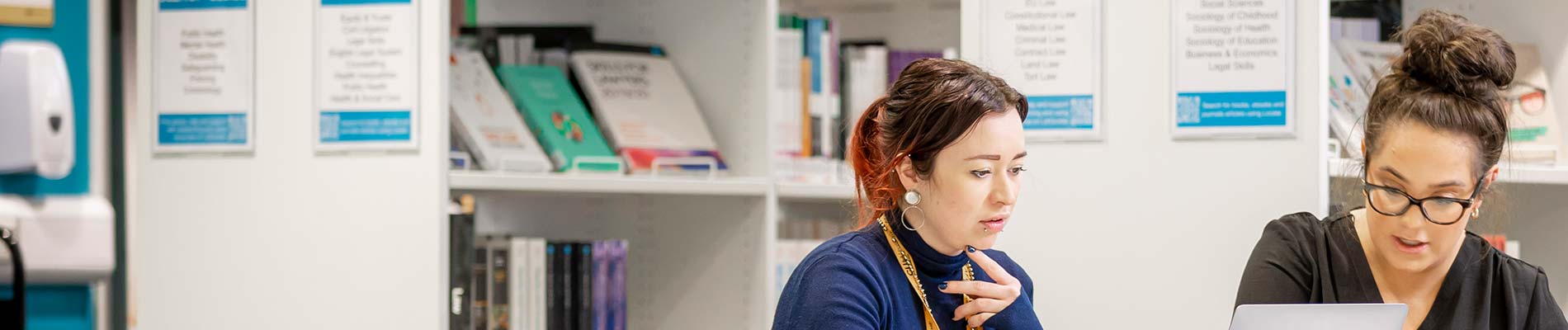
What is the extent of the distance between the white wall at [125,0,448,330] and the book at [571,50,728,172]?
61 centimetres

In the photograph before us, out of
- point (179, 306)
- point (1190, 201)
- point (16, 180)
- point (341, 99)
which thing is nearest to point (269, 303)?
point (179, 306)

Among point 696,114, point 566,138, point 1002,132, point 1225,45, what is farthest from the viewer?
point 696,114

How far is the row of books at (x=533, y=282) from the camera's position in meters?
2.37

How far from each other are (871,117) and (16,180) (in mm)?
1017

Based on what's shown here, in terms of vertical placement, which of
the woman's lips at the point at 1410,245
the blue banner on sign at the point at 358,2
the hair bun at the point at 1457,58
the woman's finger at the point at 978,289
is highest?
the blue banner on sign at the point at 358,2

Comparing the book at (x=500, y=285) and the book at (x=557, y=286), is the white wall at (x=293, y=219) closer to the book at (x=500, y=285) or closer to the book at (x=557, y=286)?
the book at (x=500, y=285)

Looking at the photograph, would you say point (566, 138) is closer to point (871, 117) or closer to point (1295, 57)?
point (871, 117)

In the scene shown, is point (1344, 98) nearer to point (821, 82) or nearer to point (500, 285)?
point (821, 82)

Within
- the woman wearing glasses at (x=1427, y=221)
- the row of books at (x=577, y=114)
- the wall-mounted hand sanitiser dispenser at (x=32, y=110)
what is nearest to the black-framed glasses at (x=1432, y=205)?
the woman wearing glasses at (x=1427, y=221)

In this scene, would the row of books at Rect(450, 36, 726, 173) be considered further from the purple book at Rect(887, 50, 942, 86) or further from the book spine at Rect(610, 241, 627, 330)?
the purple book at Rect(887, 50, 942, 86)

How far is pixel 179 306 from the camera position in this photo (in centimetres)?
219

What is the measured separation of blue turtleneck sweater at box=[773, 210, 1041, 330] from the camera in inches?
58.9

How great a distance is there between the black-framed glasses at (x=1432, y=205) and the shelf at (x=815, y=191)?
1.12 meters

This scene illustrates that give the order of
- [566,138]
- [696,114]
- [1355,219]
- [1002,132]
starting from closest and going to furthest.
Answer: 1. [1002,132]
2. [1355,219]
3. [566,138]
4. [696,114]
